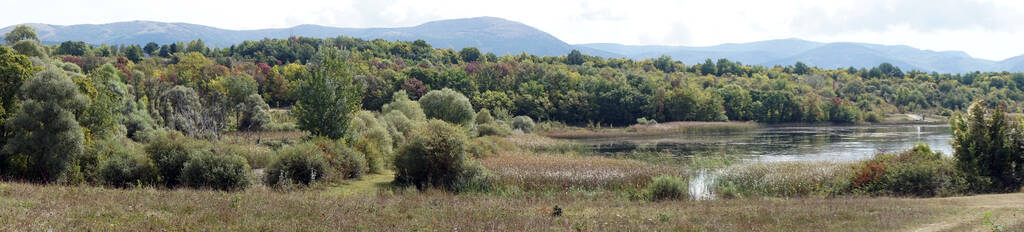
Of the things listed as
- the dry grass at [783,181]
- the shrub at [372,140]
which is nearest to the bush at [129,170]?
the shrub at [372,140]

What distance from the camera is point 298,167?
71.8ft

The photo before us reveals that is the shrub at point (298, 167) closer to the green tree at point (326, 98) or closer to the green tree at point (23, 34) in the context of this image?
the green tree at point (326, 98)

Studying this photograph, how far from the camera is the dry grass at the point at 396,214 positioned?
10430mm

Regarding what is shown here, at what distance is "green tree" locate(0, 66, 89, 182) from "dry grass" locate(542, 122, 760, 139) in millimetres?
61667

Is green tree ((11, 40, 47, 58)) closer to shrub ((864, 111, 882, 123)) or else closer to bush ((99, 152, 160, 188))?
bush ((99, 152, 160, 188))

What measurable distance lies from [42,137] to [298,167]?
820cm

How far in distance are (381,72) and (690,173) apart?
9011cm

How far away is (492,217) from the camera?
484 inches

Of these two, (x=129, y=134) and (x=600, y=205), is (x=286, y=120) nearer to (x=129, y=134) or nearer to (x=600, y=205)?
(x=129, y=134)

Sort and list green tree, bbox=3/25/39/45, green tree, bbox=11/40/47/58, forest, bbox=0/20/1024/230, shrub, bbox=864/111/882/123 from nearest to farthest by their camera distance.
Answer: forest, bbox=0/20/1024/230 < green tree, bbox=11/40/47/58 < green tree, bbox=3/25/39/45 < shrub, bbox=864/111/882/123

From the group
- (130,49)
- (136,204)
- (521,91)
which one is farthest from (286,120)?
(130,49)

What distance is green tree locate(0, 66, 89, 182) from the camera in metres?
20.0

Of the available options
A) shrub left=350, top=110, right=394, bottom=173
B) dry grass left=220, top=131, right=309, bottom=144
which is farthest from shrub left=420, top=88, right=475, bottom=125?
shrub left=350, top=110, right=394, bottom=173

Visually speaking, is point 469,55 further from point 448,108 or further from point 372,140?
point 372,140
